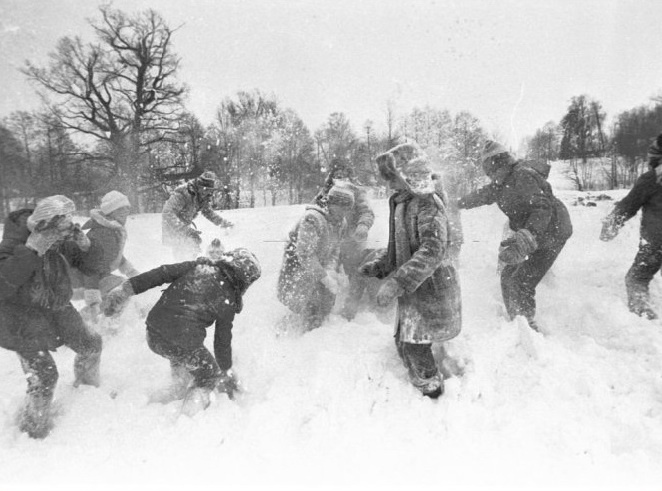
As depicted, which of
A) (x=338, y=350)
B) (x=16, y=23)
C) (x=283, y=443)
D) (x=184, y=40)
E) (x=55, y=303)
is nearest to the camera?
(x=283, y=443)

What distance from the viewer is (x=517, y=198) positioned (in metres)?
3.50

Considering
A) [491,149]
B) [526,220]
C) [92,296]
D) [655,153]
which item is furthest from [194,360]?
[655,153]

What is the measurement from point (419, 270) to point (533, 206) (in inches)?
70.8

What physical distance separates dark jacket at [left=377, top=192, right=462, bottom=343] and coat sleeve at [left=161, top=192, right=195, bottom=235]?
2.79m

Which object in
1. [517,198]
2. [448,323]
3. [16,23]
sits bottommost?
[448,323]

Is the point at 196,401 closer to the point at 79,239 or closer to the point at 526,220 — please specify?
the point at 79,239

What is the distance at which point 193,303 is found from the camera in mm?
2576

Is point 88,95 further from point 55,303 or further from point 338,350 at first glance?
point 338,350

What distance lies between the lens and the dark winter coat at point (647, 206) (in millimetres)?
3258

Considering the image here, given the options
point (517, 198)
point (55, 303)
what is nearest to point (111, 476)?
point (55, 303)

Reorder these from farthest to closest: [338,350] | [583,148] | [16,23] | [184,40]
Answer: [583,148], [184,40], [16,23], [338,350]

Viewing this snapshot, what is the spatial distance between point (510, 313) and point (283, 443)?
237cm

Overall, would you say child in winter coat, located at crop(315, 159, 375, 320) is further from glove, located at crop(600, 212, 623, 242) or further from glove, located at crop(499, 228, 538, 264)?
glove, located at crop(600, 212, 623, 242)

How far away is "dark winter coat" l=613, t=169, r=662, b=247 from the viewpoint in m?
3.26
